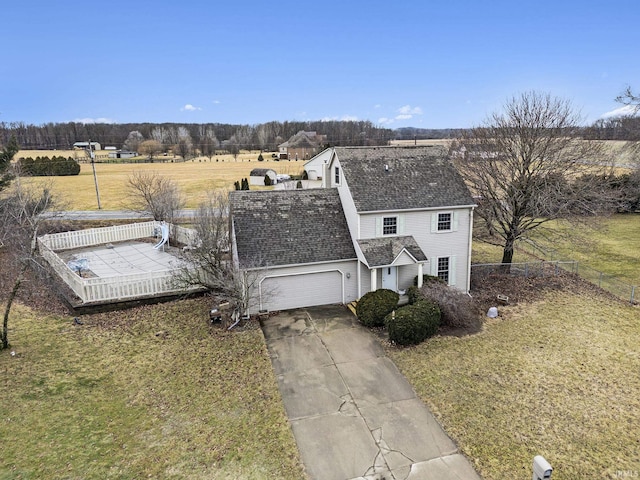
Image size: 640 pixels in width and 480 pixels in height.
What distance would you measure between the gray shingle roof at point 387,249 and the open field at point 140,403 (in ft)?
19.4

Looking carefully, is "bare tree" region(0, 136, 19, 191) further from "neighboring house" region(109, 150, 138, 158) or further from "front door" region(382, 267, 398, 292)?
"neighboring house" region(109, 150, 138, 158)

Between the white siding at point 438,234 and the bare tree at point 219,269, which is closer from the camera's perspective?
the bare tree at point 219,269

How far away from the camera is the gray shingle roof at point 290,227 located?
18.7 metres

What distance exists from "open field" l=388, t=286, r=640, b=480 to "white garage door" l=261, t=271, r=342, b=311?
5.20 metres

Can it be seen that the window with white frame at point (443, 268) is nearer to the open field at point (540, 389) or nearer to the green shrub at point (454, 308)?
the green shrub at point (454, 308)

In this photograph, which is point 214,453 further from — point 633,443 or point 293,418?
point 633,443

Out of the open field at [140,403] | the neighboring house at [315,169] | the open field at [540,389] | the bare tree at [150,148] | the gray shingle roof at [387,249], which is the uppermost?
the bare tree at [150,148]

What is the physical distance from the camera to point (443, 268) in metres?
20.6

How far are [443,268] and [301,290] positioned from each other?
724 cm

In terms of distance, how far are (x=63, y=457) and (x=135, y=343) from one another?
6137 millimetres

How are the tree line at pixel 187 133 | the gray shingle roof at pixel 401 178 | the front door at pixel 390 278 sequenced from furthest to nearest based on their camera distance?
1. the tree line at pixel 187 133
2. the gray shingle roof at pixel 401 178
3. the front door at pixel 390 278

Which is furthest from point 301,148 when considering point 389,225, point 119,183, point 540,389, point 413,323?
point 540,389

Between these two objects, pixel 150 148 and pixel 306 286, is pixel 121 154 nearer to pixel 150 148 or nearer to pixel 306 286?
pixel 150 148

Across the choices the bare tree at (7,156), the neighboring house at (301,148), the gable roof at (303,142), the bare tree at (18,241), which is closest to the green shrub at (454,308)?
the bare tree at (18,241)
